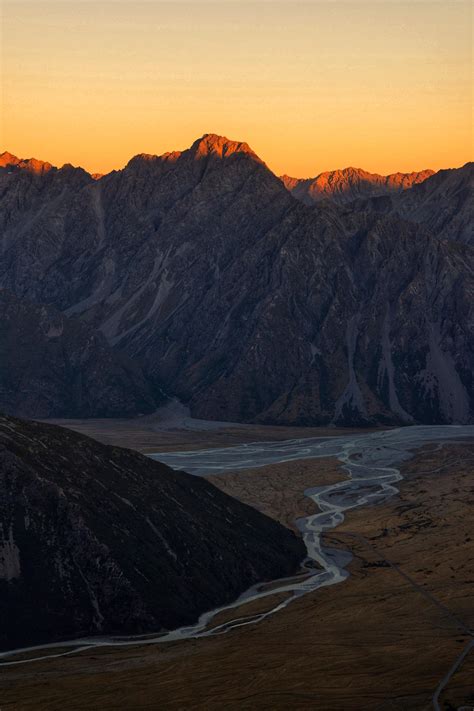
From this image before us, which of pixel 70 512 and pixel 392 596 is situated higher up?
pixel 70 512

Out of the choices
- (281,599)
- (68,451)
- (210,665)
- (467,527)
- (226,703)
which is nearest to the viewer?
(226,703)

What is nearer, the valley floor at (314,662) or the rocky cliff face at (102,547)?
the valley floor at (314,662)

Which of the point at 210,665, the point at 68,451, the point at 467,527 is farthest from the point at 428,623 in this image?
the point at 467,527

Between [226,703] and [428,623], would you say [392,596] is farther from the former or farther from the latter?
[226,703]

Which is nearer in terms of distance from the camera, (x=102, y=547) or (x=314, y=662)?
(x=314, y=662)

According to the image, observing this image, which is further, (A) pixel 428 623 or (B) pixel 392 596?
(B) pixel 392 596

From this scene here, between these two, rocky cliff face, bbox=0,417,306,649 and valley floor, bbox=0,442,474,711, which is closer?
valley floor, bbox=0,442,474,711

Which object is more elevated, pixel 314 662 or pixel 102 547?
pixel 102 547

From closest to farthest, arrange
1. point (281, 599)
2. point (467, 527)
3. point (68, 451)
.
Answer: point (281, 599)
point (68, 451)
point (467, 527)
